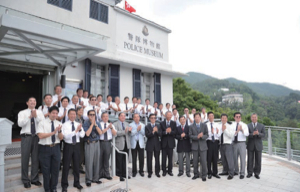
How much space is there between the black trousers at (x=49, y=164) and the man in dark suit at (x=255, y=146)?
16.9ft

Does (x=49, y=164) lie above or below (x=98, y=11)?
below

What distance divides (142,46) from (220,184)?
8.00 m

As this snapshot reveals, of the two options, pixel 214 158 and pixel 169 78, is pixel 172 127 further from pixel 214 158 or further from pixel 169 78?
pixel 169 78

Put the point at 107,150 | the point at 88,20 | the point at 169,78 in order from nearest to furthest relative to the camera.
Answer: the point at 107,150 < the point at 88,20 < the point at 169,78

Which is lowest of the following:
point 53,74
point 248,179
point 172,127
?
point 248,179

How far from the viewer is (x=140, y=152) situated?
585 cm

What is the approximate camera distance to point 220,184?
17.6 feet

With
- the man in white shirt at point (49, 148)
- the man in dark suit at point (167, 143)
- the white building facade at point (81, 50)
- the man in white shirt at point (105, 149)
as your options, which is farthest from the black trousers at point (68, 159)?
the man in dark suit at point (167, 143)

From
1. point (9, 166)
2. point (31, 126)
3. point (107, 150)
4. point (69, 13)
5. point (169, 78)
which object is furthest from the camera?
point (169, 78)

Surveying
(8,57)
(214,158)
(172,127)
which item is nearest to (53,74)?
(8,57)

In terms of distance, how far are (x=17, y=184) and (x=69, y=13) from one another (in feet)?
20.6

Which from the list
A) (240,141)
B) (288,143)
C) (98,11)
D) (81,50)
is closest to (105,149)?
(81,50)

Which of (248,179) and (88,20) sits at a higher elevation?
(88,20)

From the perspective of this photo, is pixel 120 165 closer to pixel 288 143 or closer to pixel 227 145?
pixel 227 145
